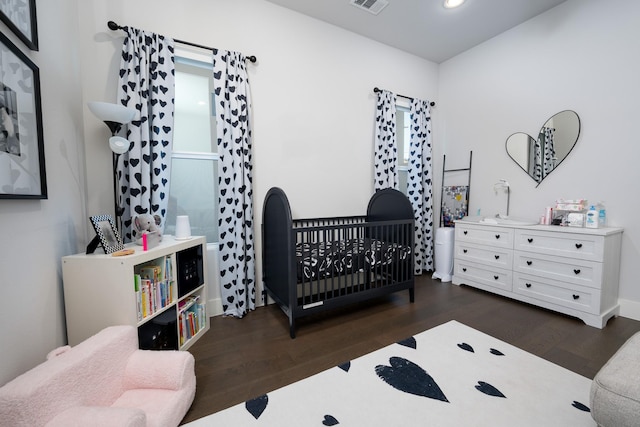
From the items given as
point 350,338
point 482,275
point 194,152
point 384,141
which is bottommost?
point 350,338

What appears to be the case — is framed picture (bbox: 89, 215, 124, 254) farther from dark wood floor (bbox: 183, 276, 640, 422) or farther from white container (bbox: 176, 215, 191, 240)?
dark wood floor (bbox: 183, 276, 640, 422)

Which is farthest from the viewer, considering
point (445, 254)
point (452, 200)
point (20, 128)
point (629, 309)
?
point (452, 200)

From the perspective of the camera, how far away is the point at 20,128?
3.49ft

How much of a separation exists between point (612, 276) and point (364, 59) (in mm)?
3252

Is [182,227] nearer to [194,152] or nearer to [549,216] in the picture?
[194,152]

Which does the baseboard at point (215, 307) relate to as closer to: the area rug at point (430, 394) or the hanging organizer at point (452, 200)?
the area rug at point (430, 394)

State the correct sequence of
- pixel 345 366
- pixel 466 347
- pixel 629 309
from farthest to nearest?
pixel 629 309 < pixel 466 347 < pixel 345 366

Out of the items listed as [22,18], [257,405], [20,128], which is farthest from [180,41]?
[257,405]

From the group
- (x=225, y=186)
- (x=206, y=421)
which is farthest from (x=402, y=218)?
(x=206, y=421)

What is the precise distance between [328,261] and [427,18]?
9.11 feet

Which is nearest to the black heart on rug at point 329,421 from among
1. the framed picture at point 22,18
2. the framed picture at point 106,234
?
the framed picture at point 106,234

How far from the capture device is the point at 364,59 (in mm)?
3066

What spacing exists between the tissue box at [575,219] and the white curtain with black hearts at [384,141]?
1.70 m

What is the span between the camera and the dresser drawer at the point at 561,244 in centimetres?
205
